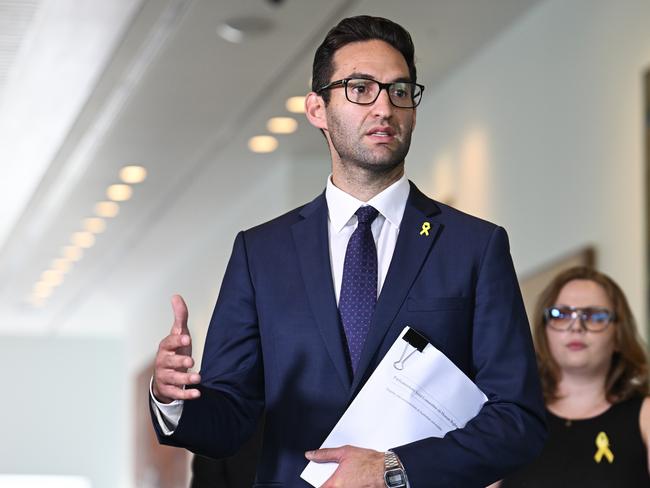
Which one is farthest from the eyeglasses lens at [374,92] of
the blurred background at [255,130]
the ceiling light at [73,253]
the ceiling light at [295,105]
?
the ceiling light at [73,253]

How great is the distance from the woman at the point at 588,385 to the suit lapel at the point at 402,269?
1957 millimetres

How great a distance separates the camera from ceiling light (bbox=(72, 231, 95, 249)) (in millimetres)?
13631

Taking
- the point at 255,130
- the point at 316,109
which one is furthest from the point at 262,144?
the point at 316,109

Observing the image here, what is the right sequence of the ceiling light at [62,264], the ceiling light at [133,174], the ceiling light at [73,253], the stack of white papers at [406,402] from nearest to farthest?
the stack of white papers at [406,402] < the ceiling light at [133,174] < the ceiling light at [73,253] < the ceiling light at [62,264]

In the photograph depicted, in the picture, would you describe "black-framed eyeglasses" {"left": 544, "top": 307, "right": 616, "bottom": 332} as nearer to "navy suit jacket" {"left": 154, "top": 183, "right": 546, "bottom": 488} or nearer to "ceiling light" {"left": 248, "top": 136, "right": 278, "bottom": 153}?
"navy suit jacket" {"left": 154, "top": 183, "right": 546, "bottom": 488}

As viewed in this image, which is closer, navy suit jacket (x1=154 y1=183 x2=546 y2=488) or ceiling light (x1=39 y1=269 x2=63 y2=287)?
navy suit jacket (x1=154 y1=183 x2=546 y2=488)

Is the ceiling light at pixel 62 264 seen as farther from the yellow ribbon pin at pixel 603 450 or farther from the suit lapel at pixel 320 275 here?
the suit lapel at pixel 320 275

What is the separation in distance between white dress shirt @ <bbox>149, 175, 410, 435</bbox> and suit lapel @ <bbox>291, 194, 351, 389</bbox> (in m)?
0.03

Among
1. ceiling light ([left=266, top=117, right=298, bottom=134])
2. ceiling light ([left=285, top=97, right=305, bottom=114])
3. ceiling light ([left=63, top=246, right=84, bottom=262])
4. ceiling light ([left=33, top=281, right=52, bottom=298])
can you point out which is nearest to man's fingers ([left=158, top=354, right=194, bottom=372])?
ceiling light ([left=285, top=97, right=305, bottom=114])

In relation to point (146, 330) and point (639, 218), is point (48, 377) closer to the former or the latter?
point (146, 330)

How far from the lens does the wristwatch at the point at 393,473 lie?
225 cm

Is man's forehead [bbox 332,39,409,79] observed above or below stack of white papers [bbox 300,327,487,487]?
above

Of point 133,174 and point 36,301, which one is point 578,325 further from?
point 36,301

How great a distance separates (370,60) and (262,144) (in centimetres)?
857
